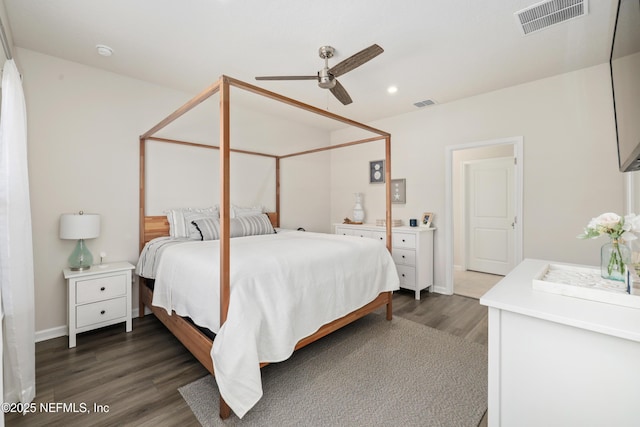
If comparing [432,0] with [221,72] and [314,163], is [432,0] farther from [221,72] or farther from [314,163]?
[314,163]

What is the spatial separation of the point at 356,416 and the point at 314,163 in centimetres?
398

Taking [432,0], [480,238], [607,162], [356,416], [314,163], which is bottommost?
[356,416]

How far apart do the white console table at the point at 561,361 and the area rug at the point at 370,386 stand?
2.31 feet

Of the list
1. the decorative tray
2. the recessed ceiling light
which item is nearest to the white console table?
the decorative tray

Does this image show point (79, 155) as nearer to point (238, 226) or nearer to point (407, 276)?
point (238, 226)

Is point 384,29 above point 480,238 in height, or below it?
above

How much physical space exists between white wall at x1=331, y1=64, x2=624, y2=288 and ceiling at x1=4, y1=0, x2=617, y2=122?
0.27 metres

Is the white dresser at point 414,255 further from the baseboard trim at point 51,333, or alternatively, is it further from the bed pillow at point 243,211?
the baseboard trim at point 51,333

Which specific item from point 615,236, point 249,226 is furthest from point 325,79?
point 615,236

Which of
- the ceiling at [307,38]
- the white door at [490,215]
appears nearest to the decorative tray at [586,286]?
the ceiling at [307,38]

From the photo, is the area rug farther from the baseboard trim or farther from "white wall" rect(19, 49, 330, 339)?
"white wall" rect(19, 49, 330, 339)

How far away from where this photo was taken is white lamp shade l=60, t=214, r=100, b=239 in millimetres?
2457

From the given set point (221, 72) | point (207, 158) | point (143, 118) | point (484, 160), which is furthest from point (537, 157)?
point (143, 118)

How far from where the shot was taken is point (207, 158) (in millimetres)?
3582
